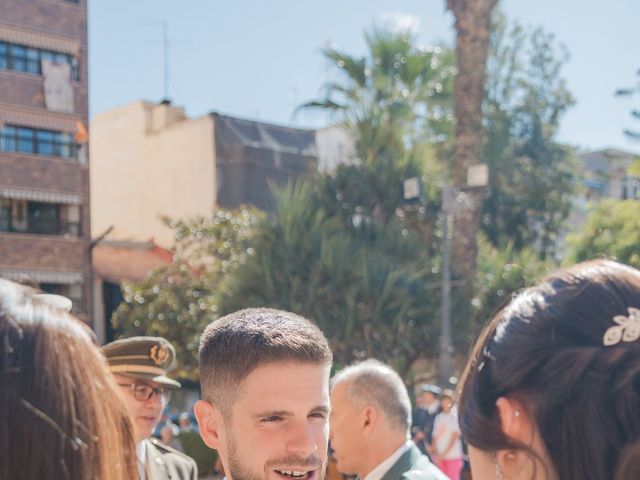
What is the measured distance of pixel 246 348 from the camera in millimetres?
2295

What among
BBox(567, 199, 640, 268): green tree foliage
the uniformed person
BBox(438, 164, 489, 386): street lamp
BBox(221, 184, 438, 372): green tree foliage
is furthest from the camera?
BBox(567, 199, 640, 268): green tree foliage

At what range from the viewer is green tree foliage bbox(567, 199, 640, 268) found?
14.5 m

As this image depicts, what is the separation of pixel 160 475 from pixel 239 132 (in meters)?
24.6

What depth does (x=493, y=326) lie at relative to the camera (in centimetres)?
158

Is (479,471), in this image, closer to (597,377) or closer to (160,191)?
(597,377)

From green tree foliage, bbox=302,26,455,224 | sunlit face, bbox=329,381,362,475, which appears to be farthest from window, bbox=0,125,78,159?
sunlit face, bbox=329,381,362,475

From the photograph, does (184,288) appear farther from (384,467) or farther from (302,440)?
(302,440)

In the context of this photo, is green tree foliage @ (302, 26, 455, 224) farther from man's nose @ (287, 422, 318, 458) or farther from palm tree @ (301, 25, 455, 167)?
man's nose @ (287, 422, 318, 458)

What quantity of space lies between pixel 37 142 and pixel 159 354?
2239 cm

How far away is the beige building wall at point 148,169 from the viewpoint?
2841 centimetres

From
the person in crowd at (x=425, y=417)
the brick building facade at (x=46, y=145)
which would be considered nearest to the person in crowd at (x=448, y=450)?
the person in crowd at (x=425, y=417)

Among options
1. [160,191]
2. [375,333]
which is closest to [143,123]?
[160,191]

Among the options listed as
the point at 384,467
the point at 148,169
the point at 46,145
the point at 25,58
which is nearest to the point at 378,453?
the point at 384,467

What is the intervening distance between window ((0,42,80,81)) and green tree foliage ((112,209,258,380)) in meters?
7.29
